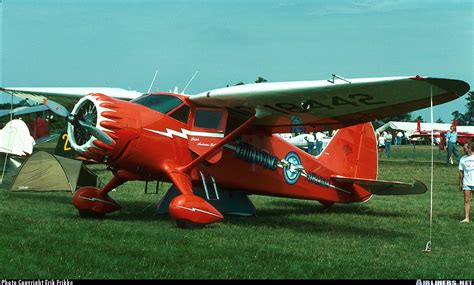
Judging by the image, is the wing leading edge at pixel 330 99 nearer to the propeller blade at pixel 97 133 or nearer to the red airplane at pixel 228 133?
the red airplane at pixel 228 133

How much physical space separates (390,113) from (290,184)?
280 cm

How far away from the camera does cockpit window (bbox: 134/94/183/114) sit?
10.8m

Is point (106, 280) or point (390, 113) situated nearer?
point (106, 280)

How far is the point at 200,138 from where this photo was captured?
1097 cm

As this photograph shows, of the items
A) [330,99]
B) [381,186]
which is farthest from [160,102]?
[381,186]

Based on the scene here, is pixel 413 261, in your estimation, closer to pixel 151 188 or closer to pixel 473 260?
pixel 473 260

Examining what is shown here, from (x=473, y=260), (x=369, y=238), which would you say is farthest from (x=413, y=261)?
(x=369, y=238)

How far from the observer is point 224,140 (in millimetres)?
10820

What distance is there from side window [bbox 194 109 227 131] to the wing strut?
28cm

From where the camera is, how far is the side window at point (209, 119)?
36.1ft

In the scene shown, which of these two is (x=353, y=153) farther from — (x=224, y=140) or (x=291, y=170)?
(x=224, y=140)

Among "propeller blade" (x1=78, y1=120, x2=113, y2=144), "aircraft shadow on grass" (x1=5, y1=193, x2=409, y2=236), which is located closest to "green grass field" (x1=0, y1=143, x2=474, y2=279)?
"aircraft shadow on grass" (x1=5, y1=193, x2=409, y2=236)

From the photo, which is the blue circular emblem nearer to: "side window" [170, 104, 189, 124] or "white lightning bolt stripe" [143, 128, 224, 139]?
"white lightning bolt stripe" [143, 128, 224, 139]

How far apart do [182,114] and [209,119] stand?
468mm
